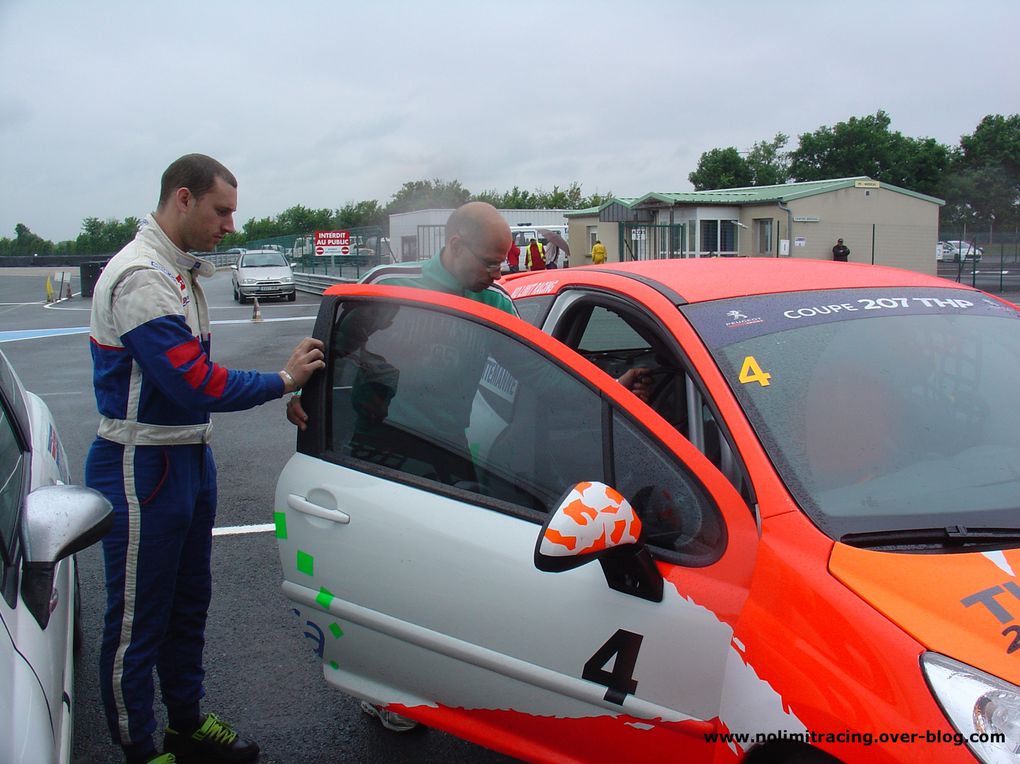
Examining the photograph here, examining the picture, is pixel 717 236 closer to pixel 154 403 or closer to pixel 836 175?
pixel 154 403

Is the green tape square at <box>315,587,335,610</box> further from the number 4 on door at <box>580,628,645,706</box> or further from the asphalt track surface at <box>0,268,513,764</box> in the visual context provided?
the number 4 on door at <box>580,628,645,706</box>

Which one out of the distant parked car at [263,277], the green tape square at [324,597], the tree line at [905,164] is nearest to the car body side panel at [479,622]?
the green tape square at [324,597]

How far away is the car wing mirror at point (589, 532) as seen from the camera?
174cm

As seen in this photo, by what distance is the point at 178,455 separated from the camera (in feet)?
8.34

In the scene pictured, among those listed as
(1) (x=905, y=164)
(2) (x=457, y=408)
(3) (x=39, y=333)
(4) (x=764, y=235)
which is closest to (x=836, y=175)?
(1) (x=905, y=164)

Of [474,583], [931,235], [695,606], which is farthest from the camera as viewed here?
[931,235]

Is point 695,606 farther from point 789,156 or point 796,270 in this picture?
point 789,156

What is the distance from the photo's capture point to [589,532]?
1.74 m

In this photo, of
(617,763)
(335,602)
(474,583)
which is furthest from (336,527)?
(617,763)

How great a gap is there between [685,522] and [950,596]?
539mm

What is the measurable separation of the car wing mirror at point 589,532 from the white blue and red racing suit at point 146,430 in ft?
3.66

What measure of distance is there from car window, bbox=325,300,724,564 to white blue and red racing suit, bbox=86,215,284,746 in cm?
28

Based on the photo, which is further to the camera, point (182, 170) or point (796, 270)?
point (796, 270)

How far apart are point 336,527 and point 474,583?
1.63 feet
